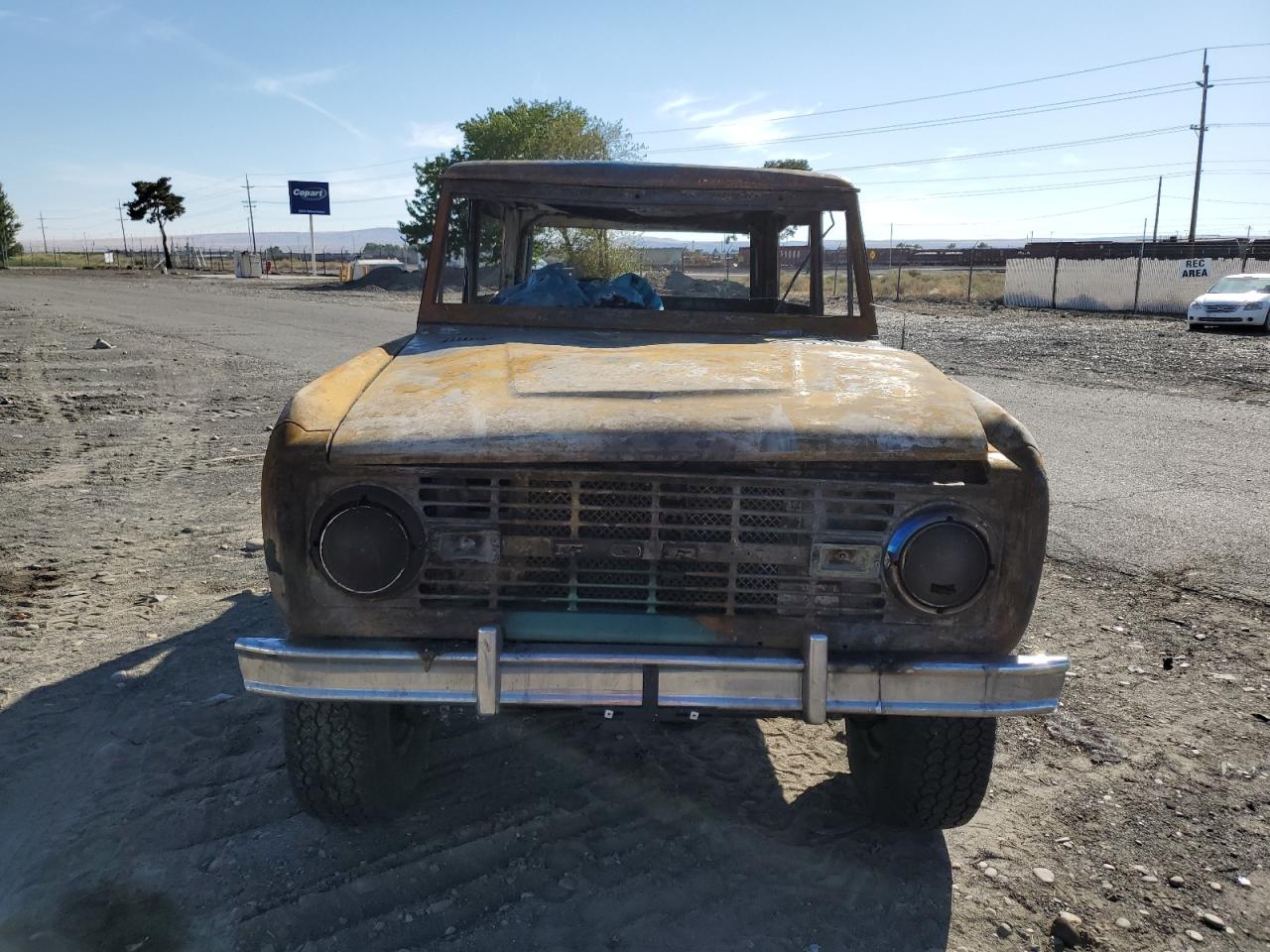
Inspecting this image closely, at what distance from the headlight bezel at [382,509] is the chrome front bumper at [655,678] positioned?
0.16 meters

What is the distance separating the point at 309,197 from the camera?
171 ft

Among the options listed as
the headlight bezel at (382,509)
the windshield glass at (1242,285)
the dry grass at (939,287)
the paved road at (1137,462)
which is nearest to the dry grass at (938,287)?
the dry grass at (939,287)

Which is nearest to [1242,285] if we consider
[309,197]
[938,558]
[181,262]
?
[938,558]

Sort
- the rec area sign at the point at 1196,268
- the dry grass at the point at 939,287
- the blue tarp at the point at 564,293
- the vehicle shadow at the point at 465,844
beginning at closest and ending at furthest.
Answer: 1. the vehicle shadow at the point at 465,844
2. the blue tarp at the point at 564,293
3. the rec area sign at the point at 1196,268
4. the dry grass at the point at 939,287

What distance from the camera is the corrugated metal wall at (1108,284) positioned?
→ 26000 mm

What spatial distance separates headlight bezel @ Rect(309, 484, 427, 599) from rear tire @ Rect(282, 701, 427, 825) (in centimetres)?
44

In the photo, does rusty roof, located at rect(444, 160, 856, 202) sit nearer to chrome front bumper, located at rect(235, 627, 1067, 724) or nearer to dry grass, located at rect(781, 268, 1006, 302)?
chrome front bumper, located at rect(235, 627, 1067, 724)

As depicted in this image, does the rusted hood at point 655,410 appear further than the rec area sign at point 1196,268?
No

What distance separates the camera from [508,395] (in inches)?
105

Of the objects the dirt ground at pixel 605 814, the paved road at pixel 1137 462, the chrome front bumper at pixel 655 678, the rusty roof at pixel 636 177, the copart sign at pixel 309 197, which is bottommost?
the dirt ground at pixel 605 814

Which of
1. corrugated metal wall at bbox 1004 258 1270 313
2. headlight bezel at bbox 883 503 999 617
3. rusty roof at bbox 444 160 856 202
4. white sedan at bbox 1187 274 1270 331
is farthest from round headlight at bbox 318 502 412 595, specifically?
corrugated metal wall at bbox 1004 258 1270 313

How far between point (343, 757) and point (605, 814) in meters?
0.83

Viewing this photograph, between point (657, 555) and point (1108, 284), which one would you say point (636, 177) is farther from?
point (1108, 284)

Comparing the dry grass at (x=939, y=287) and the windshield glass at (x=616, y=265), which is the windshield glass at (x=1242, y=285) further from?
the windshield glass at (x=616, y=265)
